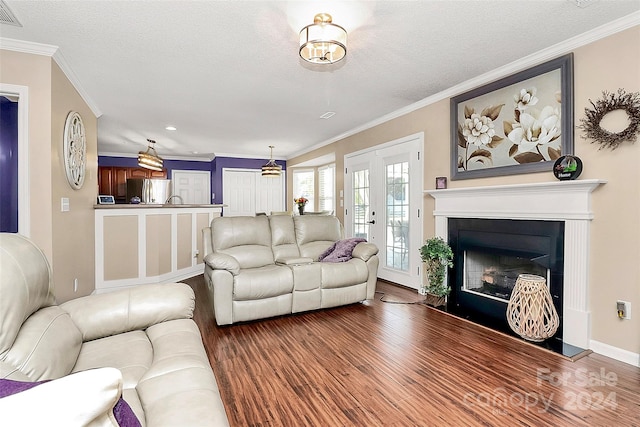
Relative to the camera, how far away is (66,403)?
1.77ft

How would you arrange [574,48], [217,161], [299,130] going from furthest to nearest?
[217,161] < [299,130] < [574,48]

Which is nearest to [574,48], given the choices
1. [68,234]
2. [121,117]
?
[68,234]

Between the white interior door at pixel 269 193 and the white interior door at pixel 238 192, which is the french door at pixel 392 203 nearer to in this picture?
the white interior door at pixel 269 193

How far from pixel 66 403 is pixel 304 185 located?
27.1 ft

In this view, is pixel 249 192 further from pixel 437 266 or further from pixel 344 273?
pixel 437 266

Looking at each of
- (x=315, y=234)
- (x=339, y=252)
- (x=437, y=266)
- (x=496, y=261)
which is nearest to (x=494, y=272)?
(x=496, y=261)

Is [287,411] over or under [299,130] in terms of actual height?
under

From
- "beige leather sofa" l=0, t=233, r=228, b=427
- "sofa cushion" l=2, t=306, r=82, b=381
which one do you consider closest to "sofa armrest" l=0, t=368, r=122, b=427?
"beige leather sofa" l=0, t=233, r=228, b=427

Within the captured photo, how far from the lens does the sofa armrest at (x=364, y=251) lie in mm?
3672

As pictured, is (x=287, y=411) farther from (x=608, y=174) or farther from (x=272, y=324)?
(x=608, y=174)

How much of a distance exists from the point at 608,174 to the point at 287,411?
9.38 feet

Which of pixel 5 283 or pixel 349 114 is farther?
pixel 349 114

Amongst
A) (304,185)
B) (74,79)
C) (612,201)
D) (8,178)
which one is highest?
(74,79)

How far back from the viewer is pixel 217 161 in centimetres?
795
